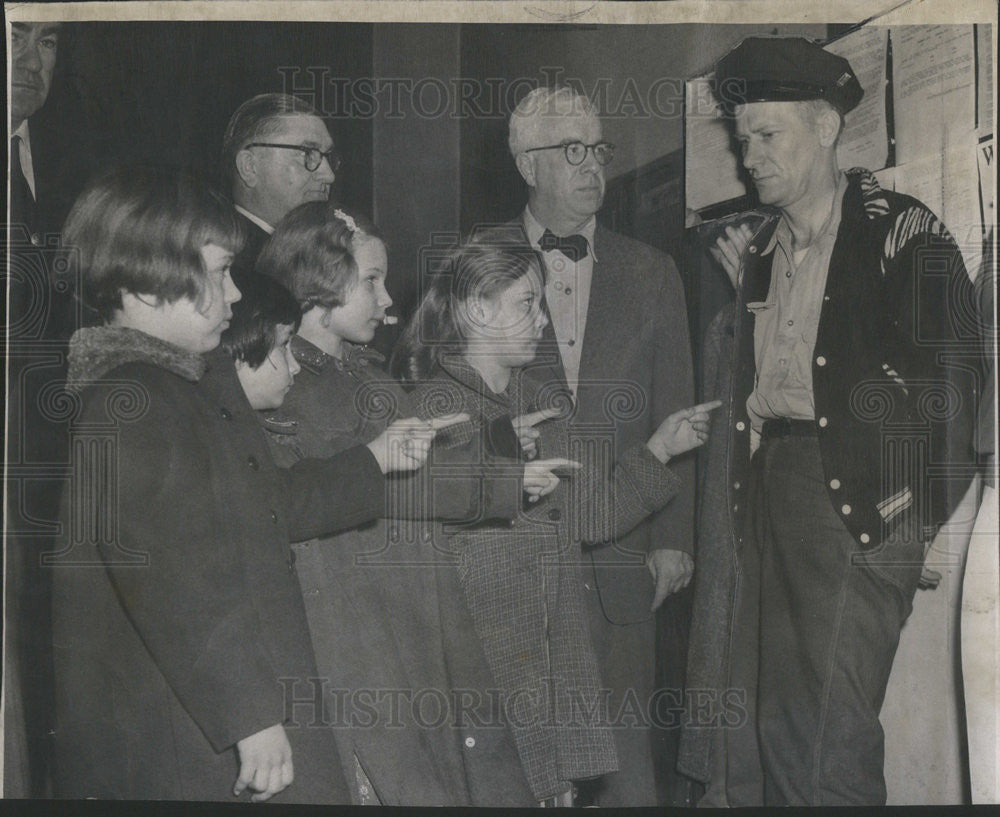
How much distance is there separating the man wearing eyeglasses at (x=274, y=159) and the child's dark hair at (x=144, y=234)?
70 mm

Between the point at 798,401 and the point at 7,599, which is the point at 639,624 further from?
the point at 7,599

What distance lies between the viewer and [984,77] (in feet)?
11.4

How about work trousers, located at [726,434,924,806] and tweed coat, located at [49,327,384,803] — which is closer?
tweed coat, located at [49,327,384,803]

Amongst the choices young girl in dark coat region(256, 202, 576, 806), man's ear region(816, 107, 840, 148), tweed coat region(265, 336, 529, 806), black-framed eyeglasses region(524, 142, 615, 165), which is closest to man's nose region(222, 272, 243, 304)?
young girl in dark coat region(256, 202, 576, 806)

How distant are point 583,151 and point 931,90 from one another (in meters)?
1.08

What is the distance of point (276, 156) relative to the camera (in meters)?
3.44

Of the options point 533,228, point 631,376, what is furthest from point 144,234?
point 631,376

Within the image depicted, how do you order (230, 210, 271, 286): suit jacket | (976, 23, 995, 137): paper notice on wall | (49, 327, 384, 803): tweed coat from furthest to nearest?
(976, 23, 995, 137): paper notice on wall → (230, 210, 271, 286): suit jacket → (49, 327, 384, 803): tweed coat

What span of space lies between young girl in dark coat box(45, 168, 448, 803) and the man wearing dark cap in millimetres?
1066

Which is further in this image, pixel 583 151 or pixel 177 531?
pixel 583 151

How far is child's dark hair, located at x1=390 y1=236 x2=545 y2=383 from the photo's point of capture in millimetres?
3408

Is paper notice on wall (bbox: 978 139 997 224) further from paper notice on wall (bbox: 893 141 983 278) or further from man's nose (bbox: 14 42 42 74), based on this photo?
man's nose (bbox: 14 42 42 74)

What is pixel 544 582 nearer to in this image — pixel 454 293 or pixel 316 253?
pixel 454 293

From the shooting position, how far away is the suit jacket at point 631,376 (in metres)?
3.45
